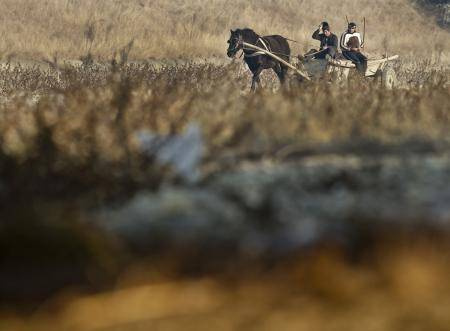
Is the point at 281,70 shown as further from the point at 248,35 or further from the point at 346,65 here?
the point at 346,65

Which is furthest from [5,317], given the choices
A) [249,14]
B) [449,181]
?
[249,14]

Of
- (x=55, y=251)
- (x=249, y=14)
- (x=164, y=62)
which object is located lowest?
(x=55, y=251)

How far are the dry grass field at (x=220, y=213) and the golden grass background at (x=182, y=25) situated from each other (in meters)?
13.9

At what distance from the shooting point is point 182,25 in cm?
2220

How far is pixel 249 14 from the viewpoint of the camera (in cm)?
2639

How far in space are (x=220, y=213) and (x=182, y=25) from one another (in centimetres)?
1932

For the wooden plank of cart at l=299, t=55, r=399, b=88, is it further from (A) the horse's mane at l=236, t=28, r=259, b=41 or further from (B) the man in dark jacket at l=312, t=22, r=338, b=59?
(A) the horse's mane at l=236, t=28, r=259, b=41

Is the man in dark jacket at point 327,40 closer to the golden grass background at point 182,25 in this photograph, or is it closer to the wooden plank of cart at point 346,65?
the wooden plank of cart at point 346,65

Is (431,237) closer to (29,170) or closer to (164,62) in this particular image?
(29,170)

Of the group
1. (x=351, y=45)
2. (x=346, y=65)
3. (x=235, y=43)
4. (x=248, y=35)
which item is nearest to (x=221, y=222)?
(x=346, y=65)

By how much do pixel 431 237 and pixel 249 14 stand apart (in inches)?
933

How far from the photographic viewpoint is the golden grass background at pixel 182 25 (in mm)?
18953

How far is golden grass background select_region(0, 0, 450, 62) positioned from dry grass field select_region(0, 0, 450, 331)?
13875mm

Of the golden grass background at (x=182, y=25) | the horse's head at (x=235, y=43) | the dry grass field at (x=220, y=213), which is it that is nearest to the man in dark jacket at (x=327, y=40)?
the horse's head at (x=235, y=43)
